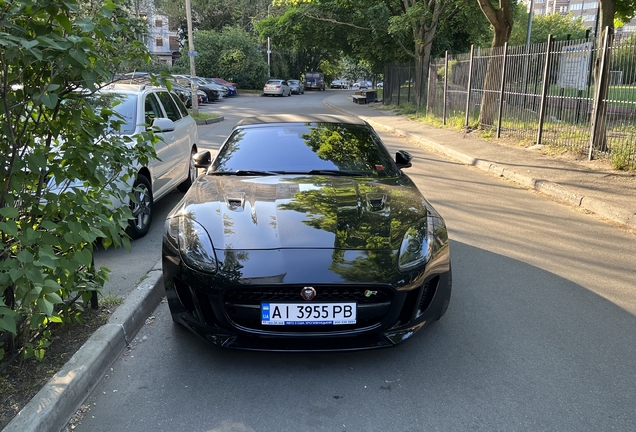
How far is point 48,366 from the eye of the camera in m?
3.11

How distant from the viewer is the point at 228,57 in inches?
1941

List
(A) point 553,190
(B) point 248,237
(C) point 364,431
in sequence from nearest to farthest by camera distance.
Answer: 1. (C) point 364,431
2. (B) point 248,237
3. (A) point 553,190

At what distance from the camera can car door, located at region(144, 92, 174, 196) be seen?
21.5 ft

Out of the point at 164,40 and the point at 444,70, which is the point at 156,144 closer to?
the point at 444,70

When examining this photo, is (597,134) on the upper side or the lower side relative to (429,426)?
upper

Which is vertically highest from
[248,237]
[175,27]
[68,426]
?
[175,27]

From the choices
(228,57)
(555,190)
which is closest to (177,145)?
(555,190)

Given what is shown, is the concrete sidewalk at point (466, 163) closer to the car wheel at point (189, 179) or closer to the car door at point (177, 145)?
the car door at point (177, 145)

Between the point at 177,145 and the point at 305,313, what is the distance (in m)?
5.11

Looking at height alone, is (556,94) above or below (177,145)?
above

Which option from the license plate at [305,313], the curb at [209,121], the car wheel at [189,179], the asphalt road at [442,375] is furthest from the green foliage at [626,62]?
the curb at [209,121]

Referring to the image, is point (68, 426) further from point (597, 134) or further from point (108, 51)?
point (597, 134)

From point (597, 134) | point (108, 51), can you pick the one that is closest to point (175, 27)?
point (597, 134)

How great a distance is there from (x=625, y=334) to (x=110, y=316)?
3775 millimetres
